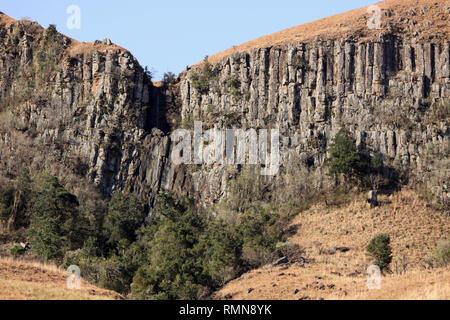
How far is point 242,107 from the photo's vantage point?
3273 inches

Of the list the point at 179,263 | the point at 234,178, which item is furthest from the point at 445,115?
the point at 179,263

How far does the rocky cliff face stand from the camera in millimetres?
75750

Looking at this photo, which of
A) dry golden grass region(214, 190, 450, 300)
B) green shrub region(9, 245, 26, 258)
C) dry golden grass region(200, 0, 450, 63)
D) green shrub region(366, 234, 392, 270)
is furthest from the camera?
dry golden grass region(200, 0, 450, 63)

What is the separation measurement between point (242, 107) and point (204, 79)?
26.1ft

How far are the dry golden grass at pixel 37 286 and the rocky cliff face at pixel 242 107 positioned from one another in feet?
117

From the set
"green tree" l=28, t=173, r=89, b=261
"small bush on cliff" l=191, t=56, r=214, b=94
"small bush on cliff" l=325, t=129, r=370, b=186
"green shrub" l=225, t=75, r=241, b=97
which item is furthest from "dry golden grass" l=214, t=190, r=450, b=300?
"small bush on cliff" l=191, t=56, r=214, b=94

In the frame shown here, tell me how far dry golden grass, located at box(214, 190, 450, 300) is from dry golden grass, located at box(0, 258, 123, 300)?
10967 mm

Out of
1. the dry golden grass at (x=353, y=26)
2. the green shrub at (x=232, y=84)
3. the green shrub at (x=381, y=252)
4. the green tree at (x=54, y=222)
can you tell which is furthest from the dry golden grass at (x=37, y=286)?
the dry golden grass at (x=353, y=26)

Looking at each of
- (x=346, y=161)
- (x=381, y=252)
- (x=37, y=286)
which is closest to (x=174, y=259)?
(x=381, y=252)

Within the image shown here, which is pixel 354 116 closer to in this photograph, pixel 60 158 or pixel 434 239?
pixel 434 239

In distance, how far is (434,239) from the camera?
64312 mm

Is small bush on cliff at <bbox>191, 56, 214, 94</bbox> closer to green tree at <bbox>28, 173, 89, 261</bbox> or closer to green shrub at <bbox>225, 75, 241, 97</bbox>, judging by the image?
green shrub at <bbox>225, 75, 241, 97</bbox>

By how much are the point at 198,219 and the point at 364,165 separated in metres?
18.1

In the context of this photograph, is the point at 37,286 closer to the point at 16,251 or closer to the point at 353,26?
the point at 16,251
